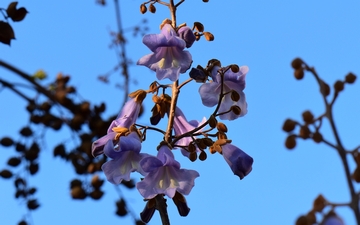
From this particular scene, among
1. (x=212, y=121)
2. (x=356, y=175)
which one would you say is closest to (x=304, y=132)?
(x=356, y=175)

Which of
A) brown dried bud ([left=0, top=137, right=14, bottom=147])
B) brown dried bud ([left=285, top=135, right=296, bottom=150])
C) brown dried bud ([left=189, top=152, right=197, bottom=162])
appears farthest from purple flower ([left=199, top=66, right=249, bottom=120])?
brown dried bud ([left=0, top=137, right=14, bottom=147])

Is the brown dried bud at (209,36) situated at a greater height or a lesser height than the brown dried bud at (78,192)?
lesser

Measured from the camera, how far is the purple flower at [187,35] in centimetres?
205

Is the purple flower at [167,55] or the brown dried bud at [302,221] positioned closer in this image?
the brown dried bud at [302,221]

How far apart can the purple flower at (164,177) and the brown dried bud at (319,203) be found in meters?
0.82

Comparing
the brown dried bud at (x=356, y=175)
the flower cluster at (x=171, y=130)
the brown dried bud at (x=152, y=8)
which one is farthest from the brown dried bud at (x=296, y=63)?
the brown dried bud at (x=152, y=8)

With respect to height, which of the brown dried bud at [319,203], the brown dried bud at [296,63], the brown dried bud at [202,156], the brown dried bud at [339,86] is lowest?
the brown dried bud at [319,203]

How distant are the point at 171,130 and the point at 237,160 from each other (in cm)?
26

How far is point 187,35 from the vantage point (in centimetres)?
205

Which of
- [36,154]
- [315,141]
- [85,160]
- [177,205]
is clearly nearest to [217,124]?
[177,205]

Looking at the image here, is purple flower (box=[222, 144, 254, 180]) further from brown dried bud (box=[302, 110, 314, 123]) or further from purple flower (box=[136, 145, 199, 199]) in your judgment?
Result: brown dried bud (box=[302, 110, 314, 123])

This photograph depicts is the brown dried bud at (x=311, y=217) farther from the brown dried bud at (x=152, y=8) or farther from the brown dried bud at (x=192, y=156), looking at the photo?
the brown dried bud at (x=152, y=8)

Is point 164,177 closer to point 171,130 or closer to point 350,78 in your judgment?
point 171,130

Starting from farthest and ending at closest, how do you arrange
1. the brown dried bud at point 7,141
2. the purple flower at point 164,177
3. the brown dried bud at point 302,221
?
the brown dried bud at point 7,141 < the purple flower at point 164,177 < the brown dried bud at point 302,221
